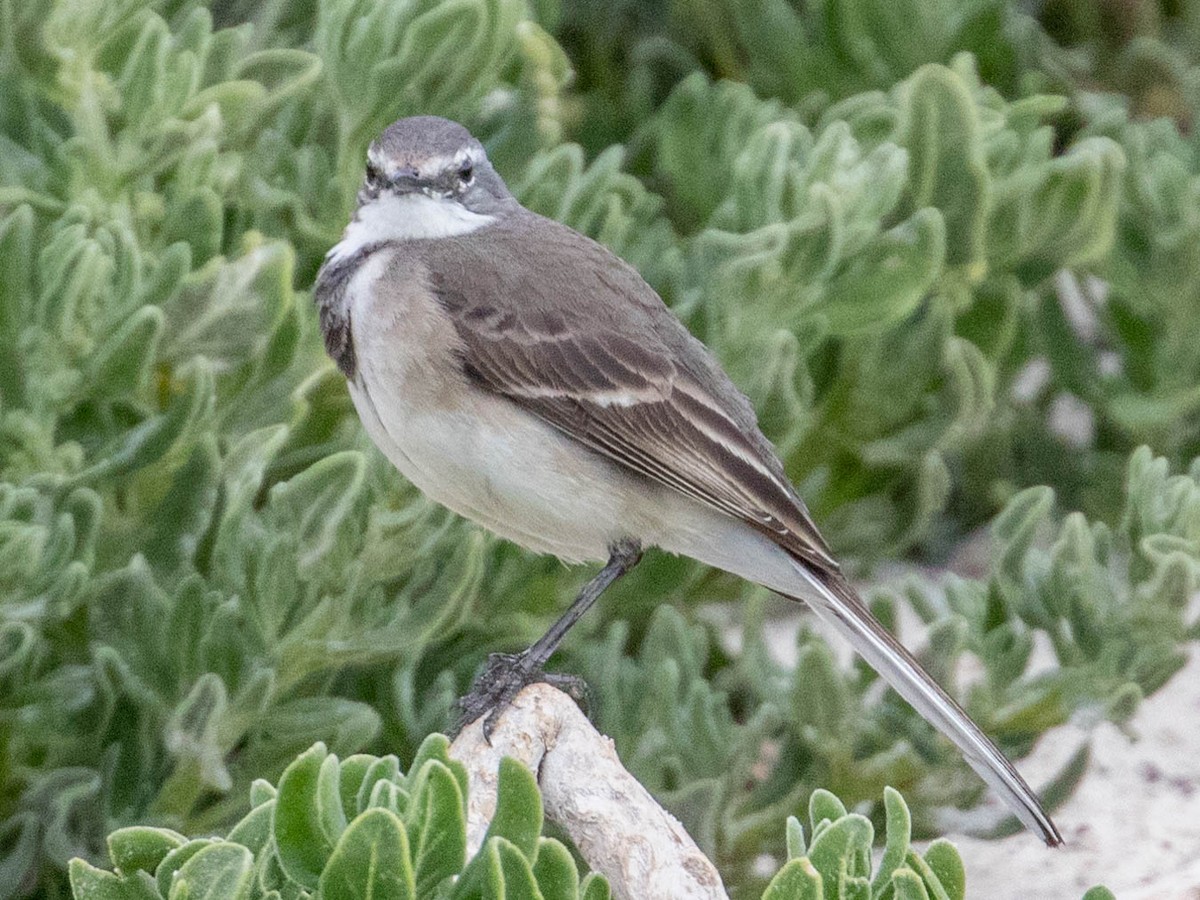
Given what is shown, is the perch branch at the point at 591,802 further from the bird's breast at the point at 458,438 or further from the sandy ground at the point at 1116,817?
the sandy ground at the point at 1116,817

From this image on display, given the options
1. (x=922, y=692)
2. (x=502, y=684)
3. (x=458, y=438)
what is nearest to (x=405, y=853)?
(x=502, y=684)

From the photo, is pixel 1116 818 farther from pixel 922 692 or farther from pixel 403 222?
pixel 403 222

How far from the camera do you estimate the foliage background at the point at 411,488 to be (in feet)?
14.5

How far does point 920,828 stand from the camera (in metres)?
5.02

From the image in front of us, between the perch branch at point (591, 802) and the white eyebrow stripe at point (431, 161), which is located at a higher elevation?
the white eyebrow stripe at point (431, 161)

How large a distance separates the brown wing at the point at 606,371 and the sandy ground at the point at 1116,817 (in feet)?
4.26

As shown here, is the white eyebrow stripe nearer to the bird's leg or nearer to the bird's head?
the bird's head

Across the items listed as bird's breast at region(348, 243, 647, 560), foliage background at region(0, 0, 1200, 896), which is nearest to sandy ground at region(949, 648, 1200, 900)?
foliage background at region(0, 0, 1200, 896)

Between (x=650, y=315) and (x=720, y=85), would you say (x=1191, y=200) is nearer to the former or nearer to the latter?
(x=720, y=85)

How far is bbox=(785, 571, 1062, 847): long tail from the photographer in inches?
147

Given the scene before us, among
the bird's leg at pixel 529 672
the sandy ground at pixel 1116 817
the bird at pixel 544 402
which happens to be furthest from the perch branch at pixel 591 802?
the sandy ground at pixel 1116 817

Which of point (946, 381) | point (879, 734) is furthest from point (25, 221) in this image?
point (946, 381)

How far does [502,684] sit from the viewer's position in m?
4.00

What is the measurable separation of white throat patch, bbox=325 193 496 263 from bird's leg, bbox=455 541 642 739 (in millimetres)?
854
